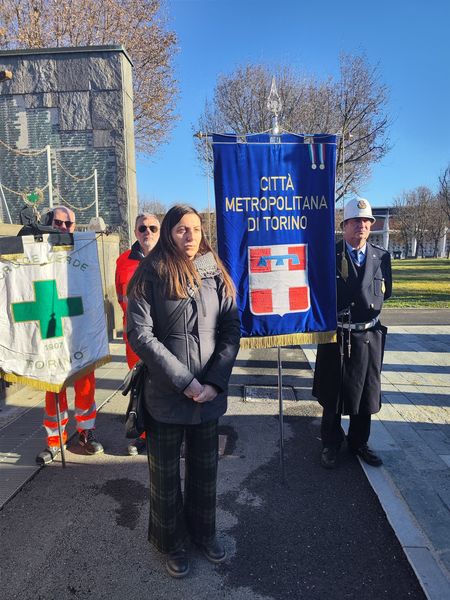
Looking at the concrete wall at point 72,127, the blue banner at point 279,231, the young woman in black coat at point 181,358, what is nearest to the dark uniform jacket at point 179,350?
the young woman in black coat at point 181,358

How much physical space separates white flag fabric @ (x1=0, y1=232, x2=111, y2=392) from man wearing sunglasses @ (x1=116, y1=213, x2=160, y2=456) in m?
0.43

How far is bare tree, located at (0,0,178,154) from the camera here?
1620cm

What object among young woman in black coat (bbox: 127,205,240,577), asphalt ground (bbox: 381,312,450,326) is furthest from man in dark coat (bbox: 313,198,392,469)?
asphalt ground (bbox: 381,312,450,326)

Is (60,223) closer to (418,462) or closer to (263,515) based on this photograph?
(263,515)

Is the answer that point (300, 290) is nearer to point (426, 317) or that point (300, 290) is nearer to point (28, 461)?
point (28, 461)

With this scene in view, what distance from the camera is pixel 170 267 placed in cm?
224

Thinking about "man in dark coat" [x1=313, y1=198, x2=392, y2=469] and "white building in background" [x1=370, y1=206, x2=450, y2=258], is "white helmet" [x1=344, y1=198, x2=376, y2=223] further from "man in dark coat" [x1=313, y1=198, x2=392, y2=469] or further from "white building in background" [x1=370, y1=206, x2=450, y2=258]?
"white building in background" [x1=370, y1=206, x2=450, y2=258]

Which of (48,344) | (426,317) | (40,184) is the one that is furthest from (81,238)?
(426,317)

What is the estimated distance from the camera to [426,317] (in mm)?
10781

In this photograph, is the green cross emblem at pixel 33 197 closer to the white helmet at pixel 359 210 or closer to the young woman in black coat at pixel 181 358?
the white helmet at pixel 359 210

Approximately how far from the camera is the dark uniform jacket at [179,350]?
2191 millimetres

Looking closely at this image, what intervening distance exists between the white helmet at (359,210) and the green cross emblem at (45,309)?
2.42 m

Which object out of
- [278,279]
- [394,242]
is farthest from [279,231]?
[394,242]

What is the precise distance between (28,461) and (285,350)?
16.4ft
